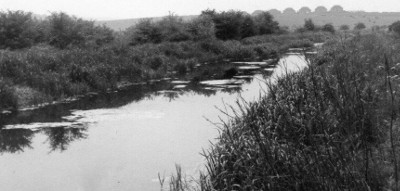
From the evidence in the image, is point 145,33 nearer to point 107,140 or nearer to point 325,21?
point 107,140

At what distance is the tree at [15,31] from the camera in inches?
1030

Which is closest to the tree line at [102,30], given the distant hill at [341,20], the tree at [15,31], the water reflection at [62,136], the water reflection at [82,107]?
the tree at [15,31]

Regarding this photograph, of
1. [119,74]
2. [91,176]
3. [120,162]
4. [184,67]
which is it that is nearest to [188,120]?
[120,162]

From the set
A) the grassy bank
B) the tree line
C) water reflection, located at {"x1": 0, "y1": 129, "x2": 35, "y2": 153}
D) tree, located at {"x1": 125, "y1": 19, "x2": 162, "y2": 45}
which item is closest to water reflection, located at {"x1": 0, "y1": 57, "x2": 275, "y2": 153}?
water reflection, located at {"x1": 0, "y1": 129, "x2": 35, "y2": 153}

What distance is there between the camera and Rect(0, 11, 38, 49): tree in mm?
26156

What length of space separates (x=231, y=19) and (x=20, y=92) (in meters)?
33.3

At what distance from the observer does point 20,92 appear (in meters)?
17.2

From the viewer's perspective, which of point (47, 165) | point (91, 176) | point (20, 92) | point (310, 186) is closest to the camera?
point (310, 186)

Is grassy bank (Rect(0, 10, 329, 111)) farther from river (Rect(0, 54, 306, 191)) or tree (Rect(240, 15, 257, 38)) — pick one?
tree (Rect(240, 15, 257, 38))

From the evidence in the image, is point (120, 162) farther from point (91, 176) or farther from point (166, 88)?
point (166, 88)

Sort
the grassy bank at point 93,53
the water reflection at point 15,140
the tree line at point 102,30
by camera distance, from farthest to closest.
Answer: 1. the tree line at point 102,30
2. the grassy bank at point 93,53
3. the water reflection at point 15,140

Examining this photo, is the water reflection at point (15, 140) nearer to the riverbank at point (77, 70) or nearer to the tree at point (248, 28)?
the riverbank at point (77, 70)

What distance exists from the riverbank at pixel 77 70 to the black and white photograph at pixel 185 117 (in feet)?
0.23

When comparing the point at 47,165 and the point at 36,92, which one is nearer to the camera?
the point at 47,165
